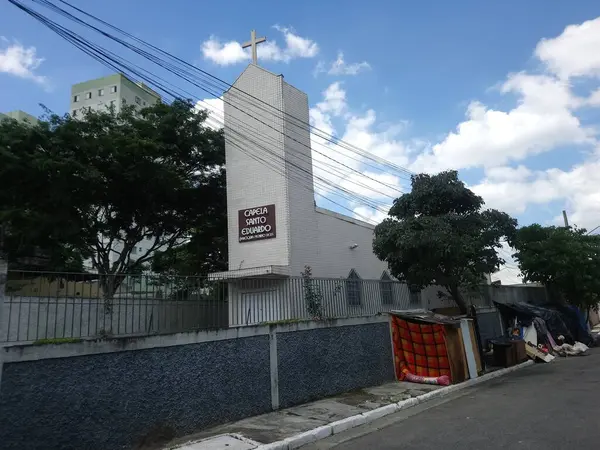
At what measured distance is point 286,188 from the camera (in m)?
15.7

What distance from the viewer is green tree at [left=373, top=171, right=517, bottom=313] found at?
13.6 metres

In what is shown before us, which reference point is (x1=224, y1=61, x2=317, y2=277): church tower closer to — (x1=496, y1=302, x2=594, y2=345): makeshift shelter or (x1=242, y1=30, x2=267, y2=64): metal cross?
(x1=242, y1=30, x2=267, y2=64): metal cross

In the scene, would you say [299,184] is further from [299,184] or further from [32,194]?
[32,194]

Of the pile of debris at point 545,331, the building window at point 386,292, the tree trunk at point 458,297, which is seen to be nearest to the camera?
the building window at point 386,292

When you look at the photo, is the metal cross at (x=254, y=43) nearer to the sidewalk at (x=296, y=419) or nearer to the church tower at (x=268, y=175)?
the church tower at (x=268, y=175)

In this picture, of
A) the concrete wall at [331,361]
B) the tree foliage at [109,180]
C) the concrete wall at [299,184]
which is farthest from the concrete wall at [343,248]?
the tree foliage at [109,180]

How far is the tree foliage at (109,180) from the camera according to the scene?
1460 cm

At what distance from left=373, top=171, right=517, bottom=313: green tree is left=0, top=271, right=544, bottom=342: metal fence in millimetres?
2589

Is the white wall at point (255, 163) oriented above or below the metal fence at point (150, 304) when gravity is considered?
above

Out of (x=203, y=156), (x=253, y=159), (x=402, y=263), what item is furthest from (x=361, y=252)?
(x=203, y=156)

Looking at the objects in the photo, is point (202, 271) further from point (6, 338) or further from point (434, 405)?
point (6, 338)

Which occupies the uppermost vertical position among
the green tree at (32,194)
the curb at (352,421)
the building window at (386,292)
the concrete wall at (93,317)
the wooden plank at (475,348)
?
the green tree at (32,194)

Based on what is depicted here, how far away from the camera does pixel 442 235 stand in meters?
13.4

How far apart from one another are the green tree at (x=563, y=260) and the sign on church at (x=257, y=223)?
12.6 m
